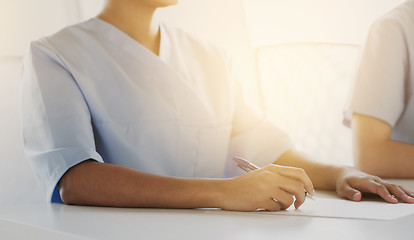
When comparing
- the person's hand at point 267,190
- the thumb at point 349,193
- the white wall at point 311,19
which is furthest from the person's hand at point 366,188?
the white wall at point 311,19

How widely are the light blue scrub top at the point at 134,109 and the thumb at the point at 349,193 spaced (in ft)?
0.62

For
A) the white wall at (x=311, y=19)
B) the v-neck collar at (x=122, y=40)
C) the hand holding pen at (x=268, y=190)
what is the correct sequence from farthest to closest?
the white wall at (x=311, y=19) < the v-neck collar at (x=122, y=40) < the hand holding pen at (x=268, y=190)

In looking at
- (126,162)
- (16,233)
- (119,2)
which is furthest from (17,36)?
(16,233)

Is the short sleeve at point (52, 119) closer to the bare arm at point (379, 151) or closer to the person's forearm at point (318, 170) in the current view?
the person's forearm at point (318, 170)

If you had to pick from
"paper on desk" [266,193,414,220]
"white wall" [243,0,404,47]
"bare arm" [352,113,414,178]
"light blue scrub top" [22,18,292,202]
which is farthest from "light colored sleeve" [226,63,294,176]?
"white wall" [243,0,404,47]

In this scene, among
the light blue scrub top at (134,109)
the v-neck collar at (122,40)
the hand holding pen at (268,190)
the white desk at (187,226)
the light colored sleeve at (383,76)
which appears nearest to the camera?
the white desk at (187,226)

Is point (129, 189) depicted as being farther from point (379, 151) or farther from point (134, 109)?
point (379, 151)

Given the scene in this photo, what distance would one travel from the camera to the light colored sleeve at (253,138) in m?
0.77

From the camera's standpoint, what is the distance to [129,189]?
0.50 metres

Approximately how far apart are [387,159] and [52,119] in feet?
1.74

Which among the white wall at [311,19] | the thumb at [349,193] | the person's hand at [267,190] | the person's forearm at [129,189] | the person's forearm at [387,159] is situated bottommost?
the person's forearm at [387,159]

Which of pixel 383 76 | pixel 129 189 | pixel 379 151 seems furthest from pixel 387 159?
pixel 129 189

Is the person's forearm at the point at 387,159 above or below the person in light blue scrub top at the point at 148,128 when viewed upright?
below

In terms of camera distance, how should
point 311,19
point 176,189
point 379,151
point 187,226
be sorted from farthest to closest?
point 311,19 < point 379,151 < point 176,189 < point 187,226
